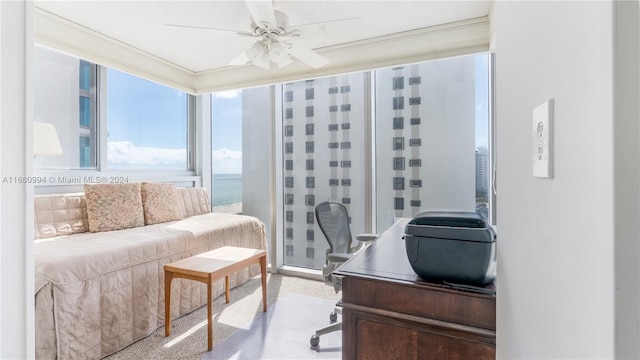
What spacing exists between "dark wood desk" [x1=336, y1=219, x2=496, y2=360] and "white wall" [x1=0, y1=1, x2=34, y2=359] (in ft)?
2.97

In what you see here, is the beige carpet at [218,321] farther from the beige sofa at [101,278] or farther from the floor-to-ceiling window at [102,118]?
the floor-to-ceiling window at [102,118]

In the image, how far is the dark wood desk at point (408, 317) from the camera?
0.99m

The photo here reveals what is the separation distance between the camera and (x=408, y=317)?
1.07 meters

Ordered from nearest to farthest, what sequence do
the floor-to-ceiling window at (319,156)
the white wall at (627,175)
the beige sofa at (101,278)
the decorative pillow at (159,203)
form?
the white wall at (627,175) → the beige sofa at (101,278) → the decorative pillow at (159,203) → the floor-to-ceiling window at (319,156)

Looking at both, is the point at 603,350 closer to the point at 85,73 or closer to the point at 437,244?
the point at 437,244

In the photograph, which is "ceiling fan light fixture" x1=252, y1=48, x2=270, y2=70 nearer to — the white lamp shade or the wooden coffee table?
the wooden coffee table

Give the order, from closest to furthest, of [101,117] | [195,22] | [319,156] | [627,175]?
[627,175], [195,22], [101,117], [319,156]

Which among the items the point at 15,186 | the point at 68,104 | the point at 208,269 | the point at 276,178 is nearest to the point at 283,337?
the point at 208,269

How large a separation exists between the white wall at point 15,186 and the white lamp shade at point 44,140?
2.19m

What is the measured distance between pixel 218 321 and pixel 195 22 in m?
2.62

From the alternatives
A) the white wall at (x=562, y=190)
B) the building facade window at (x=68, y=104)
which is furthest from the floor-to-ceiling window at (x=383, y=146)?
the white wall at (x=562, y=190)

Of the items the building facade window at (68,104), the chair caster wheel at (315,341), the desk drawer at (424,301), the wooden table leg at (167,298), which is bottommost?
the chair caster wheel at (315,341)

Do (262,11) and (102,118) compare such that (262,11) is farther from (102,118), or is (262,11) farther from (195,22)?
(102,118)

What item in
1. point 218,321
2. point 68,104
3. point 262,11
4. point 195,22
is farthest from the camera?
point 68,104
